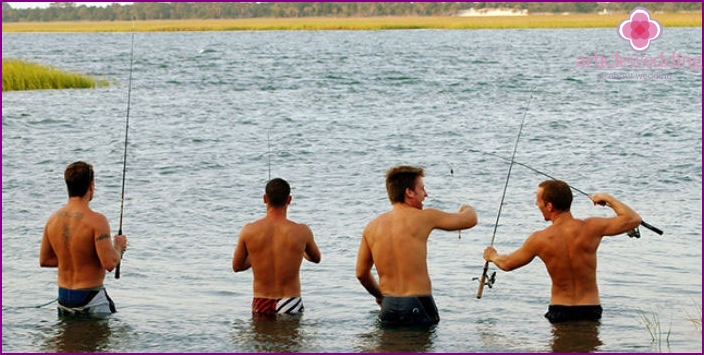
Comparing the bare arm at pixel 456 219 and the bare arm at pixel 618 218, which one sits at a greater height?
the bare arm at pixel 618 218

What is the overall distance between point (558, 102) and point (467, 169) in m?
12.5

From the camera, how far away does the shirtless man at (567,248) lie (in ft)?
25.4

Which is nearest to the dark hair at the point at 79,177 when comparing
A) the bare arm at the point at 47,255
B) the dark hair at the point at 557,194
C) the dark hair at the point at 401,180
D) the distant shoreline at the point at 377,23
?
the bare arm at the point at 47,255

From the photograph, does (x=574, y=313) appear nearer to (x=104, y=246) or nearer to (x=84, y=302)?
(x=104, y=246)

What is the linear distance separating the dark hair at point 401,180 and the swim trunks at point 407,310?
0.67 meters

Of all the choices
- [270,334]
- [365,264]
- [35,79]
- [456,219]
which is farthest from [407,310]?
[35,79]

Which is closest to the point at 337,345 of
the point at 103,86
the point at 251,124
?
the point at 251,124

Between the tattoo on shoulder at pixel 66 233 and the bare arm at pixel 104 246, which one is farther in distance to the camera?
the tattoo on shoulder at pixel 66 233

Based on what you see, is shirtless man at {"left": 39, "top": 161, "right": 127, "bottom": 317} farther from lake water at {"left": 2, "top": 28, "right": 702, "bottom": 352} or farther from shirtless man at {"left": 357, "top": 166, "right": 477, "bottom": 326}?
shirtless man at {"left": 357, "top": 166, "right": 477, "bottom": 326}

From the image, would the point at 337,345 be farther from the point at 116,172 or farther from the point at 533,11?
the point at 533,11

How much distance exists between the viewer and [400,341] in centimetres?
788

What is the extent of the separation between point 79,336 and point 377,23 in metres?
90.8

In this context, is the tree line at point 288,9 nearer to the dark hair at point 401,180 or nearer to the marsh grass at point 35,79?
the marsh grass at point 35,79

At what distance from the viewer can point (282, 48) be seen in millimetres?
64625
